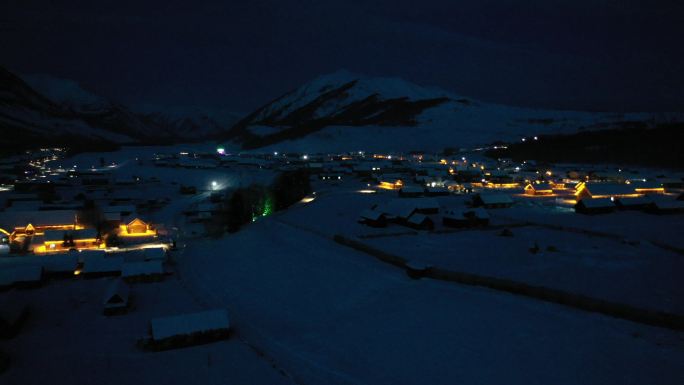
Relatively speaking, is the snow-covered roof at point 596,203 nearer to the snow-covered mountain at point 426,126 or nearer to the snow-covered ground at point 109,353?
the snow-covered ground at point 109,353

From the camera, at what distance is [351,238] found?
26281 mm

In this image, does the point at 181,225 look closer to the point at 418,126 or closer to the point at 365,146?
the point at 365,146

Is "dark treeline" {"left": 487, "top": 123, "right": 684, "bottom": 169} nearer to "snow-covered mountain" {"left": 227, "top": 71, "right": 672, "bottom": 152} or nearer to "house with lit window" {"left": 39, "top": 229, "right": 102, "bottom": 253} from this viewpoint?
"snow-covered mountain" {"left": 227, "top": 71, "right": 672, "bottom": 152}

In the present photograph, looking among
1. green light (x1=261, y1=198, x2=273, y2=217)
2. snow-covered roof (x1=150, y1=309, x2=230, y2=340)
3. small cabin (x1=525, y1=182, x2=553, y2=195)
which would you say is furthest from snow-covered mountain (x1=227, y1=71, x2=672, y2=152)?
snow-covered roof (x1=150, y1=309, x2=230, y2=340)

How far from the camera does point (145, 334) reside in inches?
584

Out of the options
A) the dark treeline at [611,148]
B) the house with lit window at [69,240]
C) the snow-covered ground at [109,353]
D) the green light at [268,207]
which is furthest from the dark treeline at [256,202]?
the dark treeline at [611,148]

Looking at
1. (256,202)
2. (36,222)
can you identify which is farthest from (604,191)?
(36,222)

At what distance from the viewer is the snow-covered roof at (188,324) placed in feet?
46.0

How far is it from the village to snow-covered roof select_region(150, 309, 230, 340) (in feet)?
0.11

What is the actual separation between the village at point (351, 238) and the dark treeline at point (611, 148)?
35.9 meters

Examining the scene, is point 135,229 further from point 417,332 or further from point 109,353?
point 417,332

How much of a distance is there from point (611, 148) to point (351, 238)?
271ft

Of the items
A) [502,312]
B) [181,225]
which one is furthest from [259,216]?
[502,312]

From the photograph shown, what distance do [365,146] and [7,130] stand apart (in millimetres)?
120069
